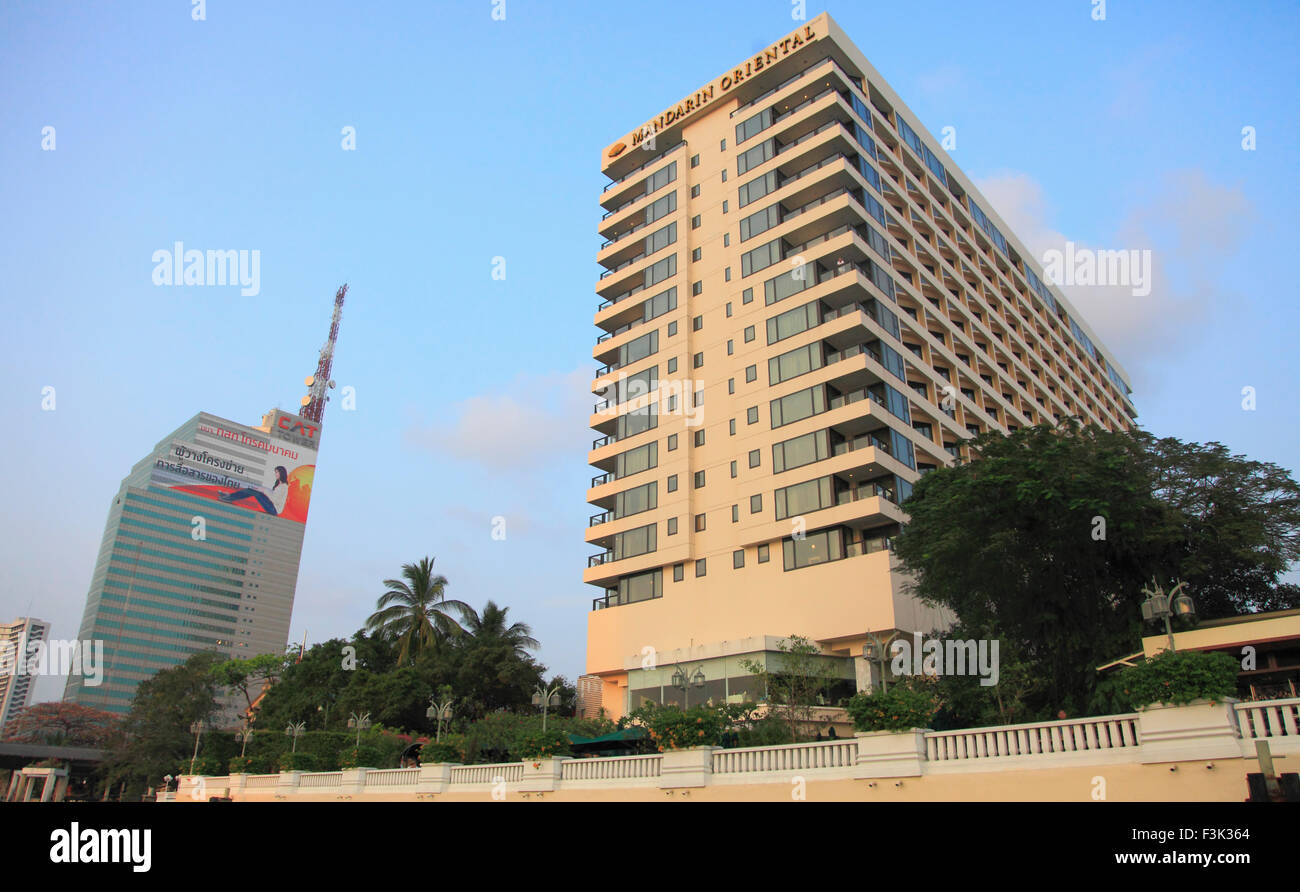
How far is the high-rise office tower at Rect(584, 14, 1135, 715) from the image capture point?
146 feet

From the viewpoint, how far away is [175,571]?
596 ft

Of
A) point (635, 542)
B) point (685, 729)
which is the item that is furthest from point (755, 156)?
point (685, 729)

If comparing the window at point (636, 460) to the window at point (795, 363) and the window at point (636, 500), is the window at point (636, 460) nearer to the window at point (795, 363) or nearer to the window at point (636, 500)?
the window at point (636, 500)

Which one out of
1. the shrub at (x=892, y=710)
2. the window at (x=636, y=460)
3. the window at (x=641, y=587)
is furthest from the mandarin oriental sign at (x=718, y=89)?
the shrub at (x=892, y=710)

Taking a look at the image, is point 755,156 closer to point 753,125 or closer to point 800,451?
point 753,125

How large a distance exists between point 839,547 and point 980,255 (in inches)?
1494

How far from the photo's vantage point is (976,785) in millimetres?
15273

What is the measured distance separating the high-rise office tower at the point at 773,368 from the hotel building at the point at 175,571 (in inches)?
5357

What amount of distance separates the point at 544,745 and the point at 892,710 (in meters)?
10.6

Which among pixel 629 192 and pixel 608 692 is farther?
pixel 629 192

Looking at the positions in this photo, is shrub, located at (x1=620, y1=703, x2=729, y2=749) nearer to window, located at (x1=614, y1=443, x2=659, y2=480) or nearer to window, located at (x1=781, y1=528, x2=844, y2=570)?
window, located at (x1=781, y1=528, x2=844, y2=570)
